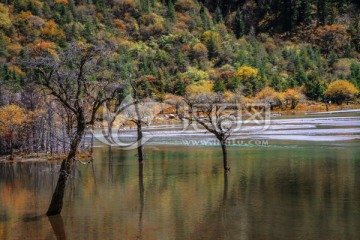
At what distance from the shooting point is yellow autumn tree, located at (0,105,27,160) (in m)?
48.8

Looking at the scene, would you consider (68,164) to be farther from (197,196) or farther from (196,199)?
→ (197,196)

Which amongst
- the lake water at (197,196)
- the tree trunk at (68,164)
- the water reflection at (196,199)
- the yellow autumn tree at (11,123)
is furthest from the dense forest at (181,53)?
the tree trunk at (68,164)

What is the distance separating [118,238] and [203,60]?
440 feet

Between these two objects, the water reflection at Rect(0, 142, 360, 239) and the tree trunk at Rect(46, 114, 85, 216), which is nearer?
the water reflection at Rect(0, 142, 360, 239)

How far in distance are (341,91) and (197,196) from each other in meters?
103

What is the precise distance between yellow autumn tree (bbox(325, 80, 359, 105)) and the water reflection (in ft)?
274

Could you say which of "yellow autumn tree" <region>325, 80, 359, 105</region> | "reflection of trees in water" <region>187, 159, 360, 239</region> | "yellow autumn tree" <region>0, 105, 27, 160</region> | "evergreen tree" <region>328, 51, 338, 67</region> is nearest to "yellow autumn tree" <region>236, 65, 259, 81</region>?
"yellow autumn tree" <region>325, 80, 359, 105</region>

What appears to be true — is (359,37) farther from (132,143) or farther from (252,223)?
(252,223)

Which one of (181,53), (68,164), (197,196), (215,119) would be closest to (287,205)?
(197,196)

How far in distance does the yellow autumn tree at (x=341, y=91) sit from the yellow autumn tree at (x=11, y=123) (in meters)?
88.2

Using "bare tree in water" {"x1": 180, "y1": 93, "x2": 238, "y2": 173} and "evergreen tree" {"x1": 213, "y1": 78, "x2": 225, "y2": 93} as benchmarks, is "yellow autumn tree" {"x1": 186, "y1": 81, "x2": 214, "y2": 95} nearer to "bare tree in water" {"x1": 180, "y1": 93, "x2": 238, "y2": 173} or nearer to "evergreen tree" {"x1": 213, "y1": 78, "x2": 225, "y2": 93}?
"evergreen tree" {"x1": 213, "y1": 78, "x2": 225, "y2": 93}

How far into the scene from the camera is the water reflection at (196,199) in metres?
19.8

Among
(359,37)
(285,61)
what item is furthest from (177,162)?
(359,37)

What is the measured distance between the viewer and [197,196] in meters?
26.3
